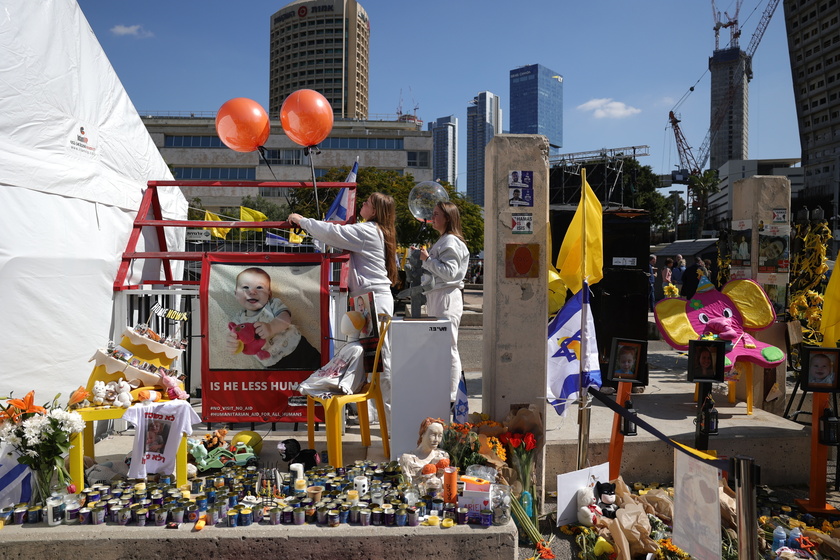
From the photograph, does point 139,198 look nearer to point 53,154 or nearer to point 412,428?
point 53,154

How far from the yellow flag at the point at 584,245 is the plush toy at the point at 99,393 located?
326 centimetres

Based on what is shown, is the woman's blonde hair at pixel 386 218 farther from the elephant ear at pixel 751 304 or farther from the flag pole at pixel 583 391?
the elephant ear at pixel 751 304

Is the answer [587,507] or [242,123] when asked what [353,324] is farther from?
[242,123]

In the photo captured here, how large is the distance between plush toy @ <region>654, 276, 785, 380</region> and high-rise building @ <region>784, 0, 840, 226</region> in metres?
47.3

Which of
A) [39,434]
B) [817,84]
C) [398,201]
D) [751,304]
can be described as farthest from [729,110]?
[39,434]

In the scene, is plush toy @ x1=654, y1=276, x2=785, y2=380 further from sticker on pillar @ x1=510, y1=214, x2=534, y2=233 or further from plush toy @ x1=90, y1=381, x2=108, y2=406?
plush toy @ x1=90, y1=381, x2=108, y2=406

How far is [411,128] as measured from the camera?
70.2m

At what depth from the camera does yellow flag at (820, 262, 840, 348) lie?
16.2ft

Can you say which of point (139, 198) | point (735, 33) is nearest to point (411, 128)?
point (139, 198)

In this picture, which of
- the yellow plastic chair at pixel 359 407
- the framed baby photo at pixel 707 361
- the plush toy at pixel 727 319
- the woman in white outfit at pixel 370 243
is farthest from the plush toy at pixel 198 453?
the plush toy at pixel 727 319

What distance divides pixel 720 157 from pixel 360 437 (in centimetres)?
16054

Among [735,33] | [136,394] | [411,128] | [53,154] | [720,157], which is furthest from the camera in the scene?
[720,157]

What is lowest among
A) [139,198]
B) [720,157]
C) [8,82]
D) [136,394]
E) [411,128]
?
[136,394]

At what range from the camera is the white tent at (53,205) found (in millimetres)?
4633
